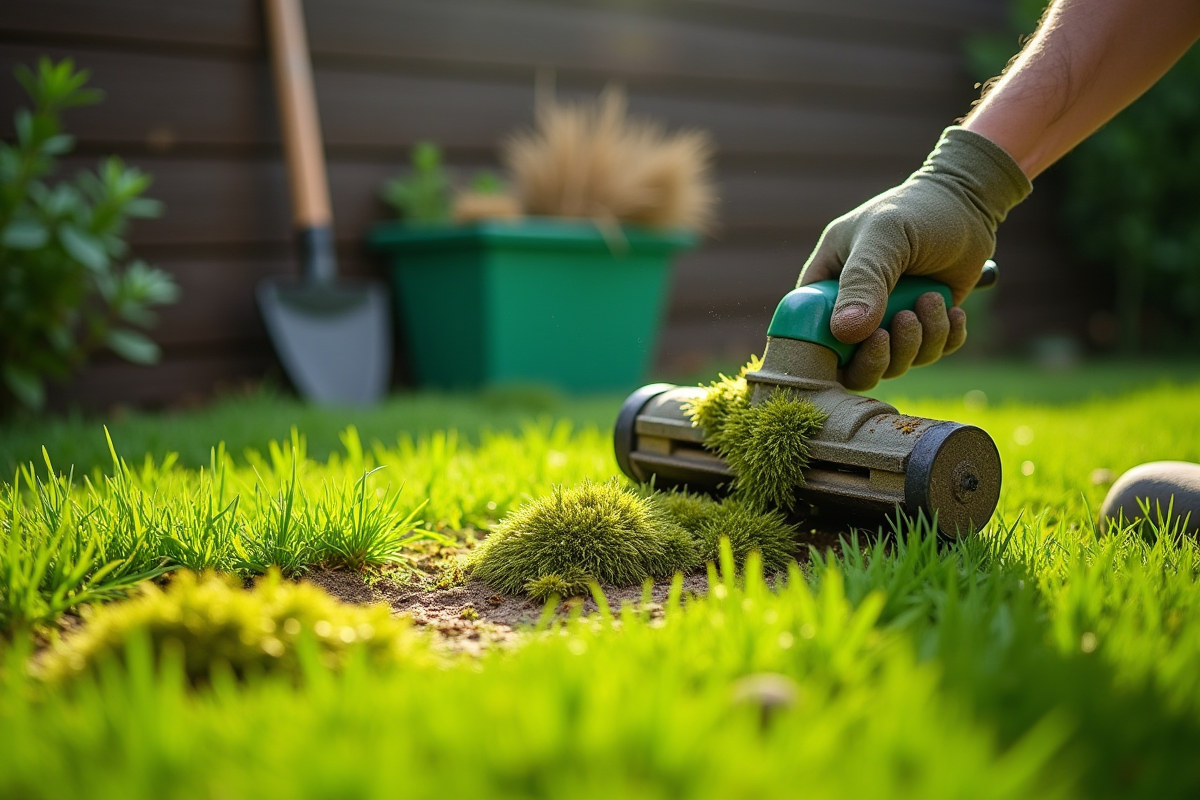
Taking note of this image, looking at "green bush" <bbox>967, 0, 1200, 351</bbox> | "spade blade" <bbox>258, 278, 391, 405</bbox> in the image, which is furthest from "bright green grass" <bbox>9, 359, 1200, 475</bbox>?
"green bush" <bbox>967, 0, 1200, 351</bbox>

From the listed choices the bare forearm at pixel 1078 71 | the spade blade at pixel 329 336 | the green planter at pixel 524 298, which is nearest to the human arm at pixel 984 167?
the bare forearm at pixel 1078 71

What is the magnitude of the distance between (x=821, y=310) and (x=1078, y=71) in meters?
0.62

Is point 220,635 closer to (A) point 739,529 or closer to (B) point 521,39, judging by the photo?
(A) point 739,529

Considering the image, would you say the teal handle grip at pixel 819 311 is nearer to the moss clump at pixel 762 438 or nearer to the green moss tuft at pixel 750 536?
the moss clump at pixel 762 438

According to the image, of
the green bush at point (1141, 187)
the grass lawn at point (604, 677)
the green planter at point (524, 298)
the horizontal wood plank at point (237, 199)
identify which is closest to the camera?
the grass lawn at point (604, 677)

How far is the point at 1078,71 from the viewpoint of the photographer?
5.51 ft

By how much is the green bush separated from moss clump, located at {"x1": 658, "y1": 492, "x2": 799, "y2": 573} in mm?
5567

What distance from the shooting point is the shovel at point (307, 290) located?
11.8ft

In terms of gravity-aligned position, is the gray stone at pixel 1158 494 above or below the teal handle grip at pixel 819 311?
below

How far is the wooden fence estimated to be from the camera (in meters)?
3.53

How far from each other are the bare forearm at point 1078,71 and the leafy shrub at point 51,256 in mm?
2308

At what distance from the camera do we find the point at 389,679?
0.96m

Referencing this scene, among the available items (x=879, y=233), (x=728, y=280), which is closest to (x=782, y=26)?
(x=728, y=280)

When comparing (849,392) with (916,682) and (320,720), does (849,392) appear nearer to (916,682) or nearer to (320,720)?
(916,682)
